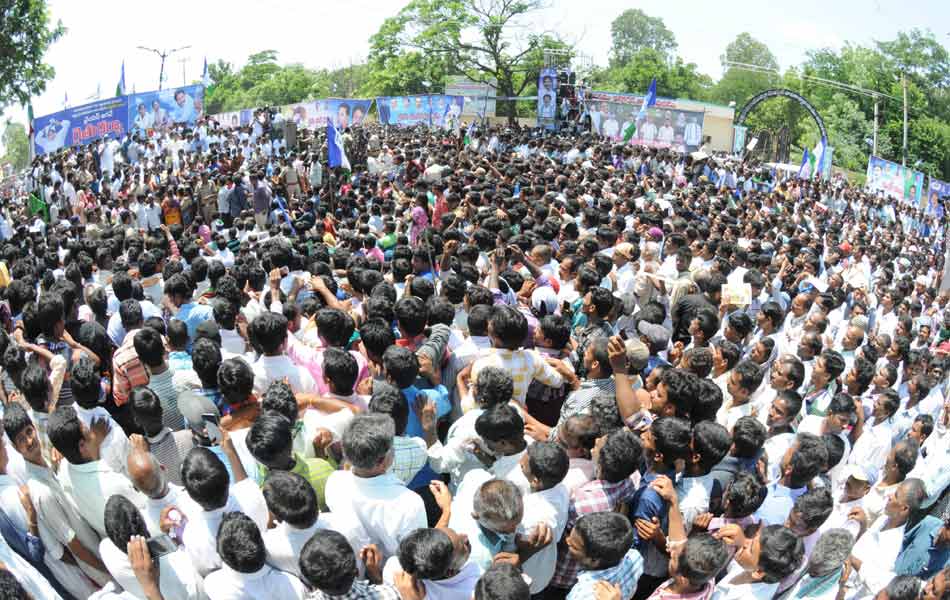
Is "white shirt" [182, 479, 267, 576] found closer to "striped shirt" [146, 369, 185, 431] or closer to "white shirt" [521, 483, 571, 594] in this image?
"white shirt" [521, 483, 571, 594]

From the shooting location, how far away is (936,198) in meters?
20.8

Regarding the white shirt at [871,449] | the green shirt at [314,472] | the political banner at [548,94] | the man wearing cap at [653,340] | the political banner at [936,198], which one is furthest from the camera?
the political banner at [548,94]

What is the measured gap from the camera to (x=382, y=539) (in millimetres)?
2541

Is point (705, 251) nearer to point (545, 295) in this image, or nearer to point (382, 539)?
point (545, 295)

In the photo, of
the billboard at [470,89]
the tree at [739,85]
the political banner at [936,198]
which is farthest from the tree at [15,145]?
the political banner at [936,198]

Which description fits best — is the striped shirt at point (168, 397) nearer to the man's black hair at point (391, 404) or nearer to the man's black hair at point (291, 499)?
the man's black hair at point (391, 404)

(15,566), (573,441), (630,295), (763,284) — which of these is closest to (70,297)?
(15,566)

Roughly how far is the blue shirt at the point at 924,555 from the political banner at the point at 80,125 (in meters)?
18.4

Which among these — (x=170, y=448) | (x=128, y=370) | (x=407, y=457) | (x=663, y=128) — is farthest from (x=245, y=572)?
(x=663, y=128)

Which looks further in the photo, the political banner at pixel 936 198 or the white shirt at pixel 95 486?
the political banner at pixel 936 198

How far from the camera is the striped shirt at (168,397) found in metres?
3.61

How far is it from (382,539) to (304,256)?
435cm

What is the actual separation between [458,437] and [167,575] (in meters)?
1.25

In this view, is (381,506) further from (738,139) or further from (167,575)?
(738,139)
